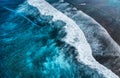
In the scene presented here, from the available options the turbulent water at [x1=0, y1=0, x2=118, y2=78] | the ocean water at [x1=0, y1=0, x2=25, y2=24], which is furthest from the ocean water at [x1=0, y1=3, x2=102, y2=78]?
the ocean water at [x1=0, y1=0, x2=25, y2=24]

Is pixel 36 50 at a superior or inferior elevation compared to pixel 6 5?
superior

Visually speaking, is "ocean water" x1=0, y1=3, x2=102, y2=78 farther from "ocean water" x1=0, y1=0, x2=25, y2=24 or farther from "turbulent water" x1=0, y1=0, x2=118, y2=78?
"ocean water" x1=0, y1=0, x2=25, y2=24

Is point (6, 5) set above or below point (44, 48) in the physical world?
below

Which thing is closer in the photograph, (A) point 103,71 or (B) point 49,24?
(A) point 103,71

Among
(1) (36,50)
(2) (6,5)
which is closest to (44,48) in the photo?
(1) (36,50)

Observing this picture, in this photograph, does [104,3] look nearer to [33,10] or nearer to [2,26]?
[33,10]

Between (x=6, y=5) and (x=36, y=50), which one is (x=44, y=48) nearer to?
(x=36, y=50)

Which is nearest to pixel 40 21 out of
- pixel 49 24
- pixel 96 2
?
pixel 49 24

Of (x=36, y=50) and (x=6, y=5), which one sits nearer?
(x=36, y=50)
